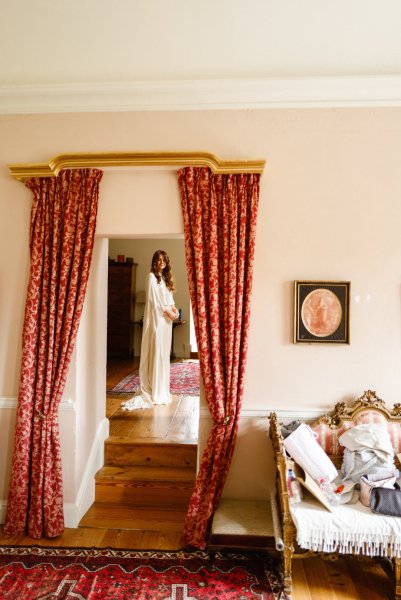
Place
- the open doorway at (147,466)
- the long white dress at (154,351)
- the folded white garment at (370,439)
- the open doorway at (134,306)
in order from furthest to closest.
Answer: the open doorway at (134,306) → the long white dress at (154,351) → the open doorway at (147,466) → the folded white garment at (370,439)

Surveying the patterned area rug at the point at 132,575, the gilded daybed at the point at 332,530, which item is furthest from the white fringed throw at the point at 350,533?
the patterned area rug at the point at 132,575

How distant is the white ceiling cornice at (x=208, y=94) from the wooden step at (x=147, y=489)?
3259 mm

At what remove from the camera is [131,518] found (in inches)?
145

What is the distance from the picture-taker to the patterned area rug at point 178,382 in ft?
20.3

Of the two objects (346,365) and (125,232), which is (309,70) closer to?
(125,232)

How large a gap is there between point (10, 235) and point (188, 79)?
1.98 metres

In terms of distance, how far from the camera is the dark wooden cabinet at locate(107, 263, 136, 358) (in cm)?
931

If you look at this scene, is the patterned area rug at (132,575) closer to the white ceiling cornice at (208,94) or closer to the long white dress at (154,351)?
the long white dress at (154,351)

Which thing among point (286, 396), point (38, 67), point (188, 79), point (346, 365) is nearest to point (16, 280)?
point (38, 67)

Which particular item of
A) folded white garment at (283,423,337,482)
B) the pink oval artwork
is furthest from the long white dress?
folded white garment at (283,423,337,482)

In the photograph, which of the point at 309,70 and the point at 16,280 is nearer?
the point at 309,70

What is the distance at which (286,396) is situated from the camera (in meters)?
3.49

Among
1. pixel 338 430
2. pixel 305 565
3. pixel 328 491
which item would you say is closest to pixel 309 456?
pixel 328 491

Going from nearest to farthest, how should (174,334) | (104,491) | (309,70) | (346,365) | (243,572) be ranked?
(243,572), (309,70), (346,365), (104,491), (174,334)
